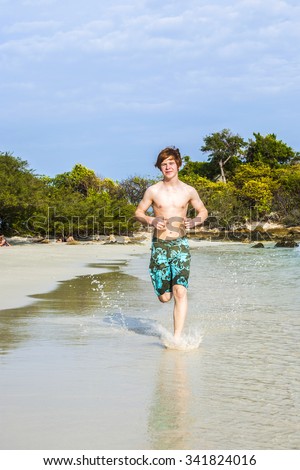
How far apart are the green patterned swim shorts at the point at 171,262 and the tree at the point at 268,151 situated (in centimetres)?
7577

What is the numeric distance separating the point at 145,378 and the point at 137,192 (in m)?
63.5

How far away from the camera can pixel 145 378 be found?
17.0 feet

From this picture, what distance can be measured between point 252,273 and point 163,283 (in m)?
11.1

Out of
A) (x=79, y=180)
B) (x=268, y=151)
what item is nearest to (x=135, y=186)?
(x=79, y=180)

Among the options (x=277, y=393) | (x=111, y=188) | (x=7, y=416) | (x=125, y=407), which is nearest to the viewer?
(x=7, y=416)

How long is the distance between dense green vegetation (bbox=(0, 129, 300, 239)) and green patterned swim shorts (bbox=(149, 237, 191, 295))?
95.6 feet

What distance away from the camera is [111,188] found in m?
68.5

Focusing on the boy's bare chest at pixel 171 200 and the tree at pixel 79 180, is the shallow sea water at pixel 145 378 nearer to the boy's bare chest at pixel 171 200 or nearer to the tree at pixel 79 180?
the boy's bare chest at pixel 171 200

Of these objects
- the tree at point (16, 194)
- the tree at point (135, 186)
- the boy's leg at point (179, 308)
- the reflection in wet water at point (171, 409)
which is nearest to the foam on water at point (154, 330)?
the boy's leg at point (179, 308)

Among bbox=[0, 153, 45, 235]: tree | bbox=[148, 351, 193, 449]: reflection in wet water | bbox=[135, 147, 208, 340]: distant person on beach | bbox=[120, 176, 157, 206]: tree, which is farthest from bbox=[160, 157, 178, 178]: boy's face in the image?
bbox=[120, 176, 157, 206]: tree

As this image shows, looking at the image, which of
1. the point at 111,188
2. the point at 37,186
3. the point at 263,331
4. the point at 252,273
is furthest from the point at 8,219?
the point at 263,331
